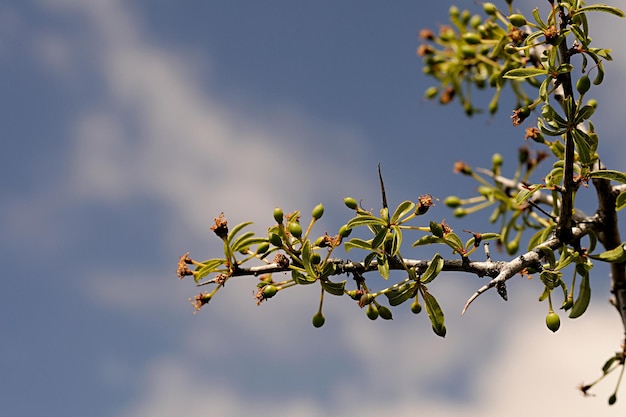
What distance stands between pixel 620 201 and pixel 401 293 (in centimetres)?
171

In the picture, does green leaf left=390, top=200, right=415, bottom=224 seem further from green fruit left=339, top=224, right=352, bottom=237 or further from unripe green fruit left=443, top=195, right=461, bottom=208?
unripe green fruit left=443, top=195, right=461, bottom=208

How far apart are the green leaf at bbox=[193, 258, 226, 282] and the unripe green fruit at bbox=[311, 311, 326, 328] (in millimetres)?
665

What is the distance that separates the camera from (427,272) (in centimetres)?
363

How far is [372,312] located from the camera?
12.7 feet

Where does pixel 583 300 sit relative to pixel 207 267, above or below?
below

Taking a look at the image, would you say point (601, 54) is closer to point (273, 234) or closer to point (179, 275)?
point (273, 234)

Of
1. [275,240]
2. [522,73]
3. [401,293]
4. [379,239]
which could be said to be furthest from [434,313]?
[522,73]

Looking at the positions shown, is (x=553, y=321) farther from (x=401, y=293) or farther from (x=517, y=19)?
(x=517, y=19)

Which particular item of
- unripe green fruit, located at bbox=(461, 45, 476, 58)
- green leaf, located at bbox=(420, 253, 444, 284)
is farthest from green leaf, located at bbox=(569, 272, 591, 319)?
unripe green fruit, located at bbox=(461, 45, 476, 58)

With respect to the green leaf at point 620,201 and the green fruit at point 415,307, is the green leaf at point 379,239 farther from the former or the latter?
the green leaf at point 620,201

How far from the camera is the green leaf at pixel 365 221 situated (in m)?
3.71

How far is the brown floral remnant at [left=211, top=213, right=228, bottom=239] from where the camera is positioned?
3.86 m

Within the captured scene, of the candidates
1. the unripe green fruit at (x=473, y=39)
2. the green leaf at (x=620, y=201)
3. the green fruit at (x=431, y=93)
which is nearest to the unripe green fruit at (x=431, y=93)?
the green fruit at (x=431, y=93)

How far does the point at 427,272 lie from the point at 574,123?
3.72 feet
